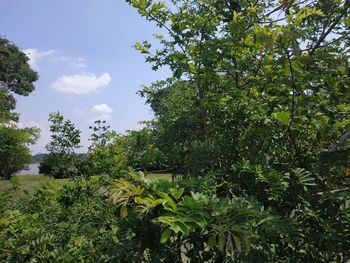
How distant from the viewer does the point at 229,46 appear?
2219mm

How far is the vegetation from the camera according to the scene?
4.89ft

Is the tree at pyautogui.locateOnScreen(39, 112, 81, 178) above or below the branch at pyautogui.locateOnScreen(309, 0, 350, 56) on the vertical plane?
below

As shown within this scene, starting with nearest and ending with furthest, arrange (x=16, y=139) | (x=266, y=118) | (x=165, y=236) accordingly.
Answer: (x=165, y=236), (x=266, y=118), (x=16, y=139)

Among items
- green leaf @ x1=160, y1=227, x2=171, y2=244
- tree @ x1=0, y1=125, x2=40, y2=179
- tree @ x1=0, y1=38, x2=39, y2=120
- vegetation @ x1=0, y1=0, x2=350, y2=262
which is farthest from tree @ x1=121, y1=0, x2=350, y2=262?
tree @ x1=0, y1=38, x2=39, y2=120

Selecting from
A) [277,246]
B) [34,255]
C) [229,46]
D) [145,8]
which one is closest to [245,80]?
[229,46]

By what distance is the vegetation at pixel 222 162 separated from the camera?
1.49 metres

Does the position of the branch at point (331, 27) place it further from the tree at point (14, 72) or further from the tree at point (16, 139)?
the tree at point (14, 72)

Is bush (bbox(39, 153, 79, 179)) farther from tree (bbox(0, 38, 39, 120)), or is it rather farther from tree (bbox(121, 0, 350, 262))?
tree (bbox(0, 38, 39, 120))

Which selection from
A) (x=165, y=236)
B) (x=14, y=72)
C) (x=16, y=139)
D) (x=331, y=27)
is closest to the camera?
(x=165, y=236)

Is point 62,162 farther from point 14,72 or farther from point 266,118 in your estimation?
point 14,72

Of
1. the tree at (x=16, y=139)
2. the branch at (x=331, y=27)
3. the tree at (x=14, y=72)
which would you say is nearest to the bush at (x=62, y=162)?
the tree at (x=16, y=139)

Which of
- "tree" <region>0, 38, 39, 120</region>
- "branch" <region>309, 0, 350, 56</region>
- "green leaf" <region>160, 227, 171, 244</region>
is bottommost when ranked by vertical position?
"green leaf" <region>160, 227, 171, 244</region>

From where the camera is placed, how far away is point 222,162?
2355mm

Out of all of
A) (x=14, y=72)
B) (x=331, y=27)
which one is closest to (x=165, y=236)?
(x=331, y=27)
